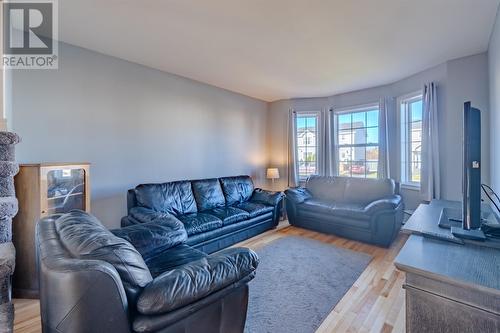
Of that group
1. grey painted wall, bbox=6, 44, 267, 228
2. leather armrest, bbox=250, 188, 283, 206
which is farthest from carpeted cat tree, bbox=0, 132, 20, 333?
leather armrest, bbox=250, 188, 283, 206

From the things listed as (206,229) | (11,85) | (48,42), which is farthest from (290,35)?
(11,85)

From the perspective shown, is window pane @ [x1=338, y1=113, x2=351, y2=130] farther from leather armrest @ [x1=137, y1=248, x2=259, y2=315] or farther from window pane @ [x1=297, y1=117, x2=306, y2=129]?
leather armrest @ [x1=137, y1=248, x2=259, y2=315]

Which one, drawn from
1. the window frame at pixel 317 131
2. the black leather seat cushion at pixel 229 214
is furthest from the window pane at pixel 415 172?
the black leather seat cushion at pixel 229 214

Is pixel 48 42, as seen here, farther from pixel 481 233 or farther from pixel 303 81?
pixel 481 233

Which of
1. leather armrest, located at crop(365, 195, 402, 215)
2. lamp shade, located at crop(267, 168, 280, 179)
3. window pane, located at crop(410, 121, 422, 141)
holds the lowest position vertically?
leather armrest, located at crop(365, 195, 402, 215)

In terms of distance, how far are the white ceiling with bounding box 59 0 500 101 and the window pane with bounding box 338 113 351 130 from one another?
1253 mm

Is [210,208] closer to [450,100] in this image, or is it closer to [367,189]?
[367,189]

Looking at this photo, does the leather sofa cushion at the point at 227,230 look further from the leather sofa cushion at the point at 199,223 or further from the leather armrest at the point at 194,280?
the leather armrest at the point at 194,280

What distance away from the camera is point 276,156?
5484 millimetres

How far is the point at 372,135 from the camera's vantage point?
4555mm

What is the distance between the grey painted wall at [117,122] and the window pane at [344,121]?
2302 mm

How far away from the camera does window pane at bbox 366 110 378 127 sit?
449 cm

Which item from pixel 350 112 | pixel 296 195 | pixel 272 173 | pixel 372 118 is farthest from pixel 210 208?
pixel 372 118

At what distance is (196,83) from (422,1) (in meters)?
3.13
